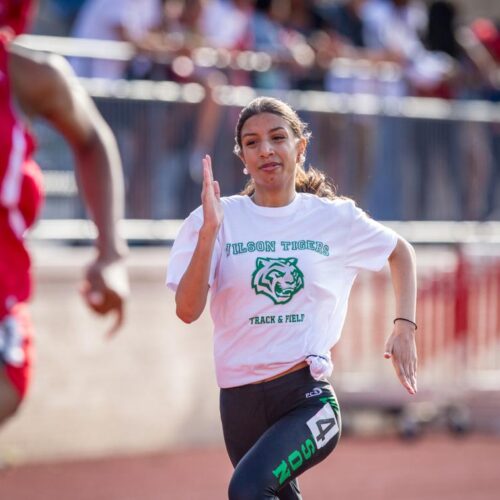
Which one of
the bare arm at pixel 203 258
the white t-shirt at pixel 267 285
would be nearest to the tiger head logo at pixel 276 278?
the white t-shirt at pixel 267 285

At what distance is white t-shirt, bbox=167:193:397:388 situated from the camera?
4.75 metres

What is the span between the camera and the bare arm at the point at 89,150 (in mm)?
4734

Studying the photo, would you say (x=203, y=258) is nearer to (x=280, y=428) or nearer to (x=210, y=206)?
(x=210, y=206)

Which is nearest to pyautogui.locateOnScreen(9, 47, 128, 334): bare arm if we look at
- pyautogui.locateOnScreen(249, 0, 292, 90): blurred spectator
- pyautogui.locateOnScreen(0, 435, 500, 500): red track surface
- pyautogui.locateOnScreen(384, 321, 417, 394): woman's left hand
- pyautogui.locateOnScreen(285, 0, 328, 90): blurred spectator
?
pyautogui.locateOnScreen(384, 321, 417, 394): woman's left hand

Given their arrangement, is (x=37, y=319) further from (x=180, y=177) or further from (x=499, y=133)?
(x=499, y=133)

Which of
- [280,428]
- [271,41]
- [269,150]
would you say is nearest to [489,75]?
[271,41]

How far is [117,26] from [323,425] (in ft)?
20.0

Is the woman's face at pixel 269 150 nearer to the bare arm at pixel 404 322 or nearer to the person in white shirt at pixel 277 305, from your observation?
the person in white shirt at pixel 277 305

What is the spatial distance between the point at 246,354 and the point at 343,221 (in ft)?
2.18

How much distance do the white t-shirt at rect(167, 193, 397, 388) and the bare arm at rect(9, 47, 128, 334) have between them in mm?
250

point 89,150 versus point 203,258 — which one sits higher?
point 89,150

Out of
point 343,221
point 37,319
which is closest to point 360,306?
point 37,319

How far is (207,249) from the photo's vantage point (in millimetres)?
4422

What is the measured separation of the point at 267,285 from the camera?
4.75m
